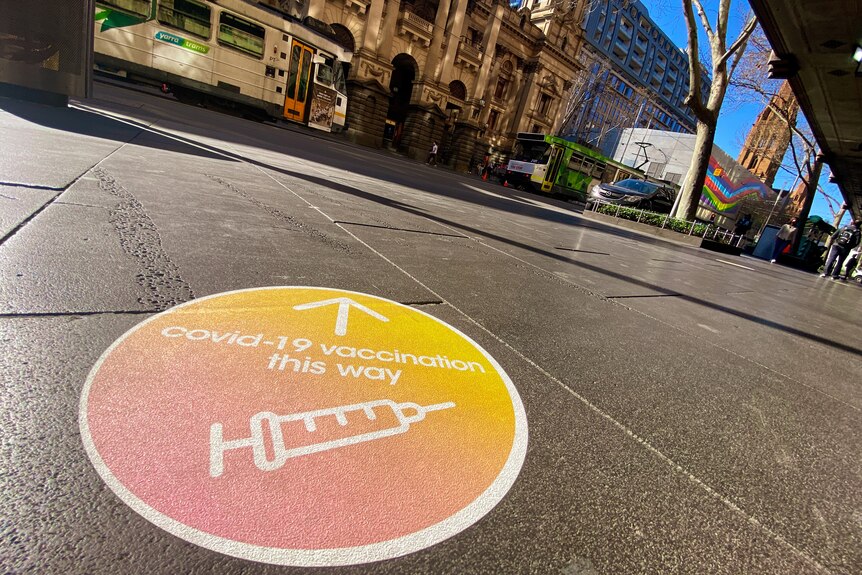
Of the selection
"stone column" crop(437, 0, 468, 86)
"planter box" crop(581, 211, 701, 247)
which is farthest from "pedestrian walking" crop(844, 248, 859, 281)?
"stone column" crop(437, 0, 468, 86)

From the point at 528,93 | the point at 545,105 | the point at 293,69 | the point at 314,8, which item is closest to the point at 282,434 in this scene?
the point at 293,69

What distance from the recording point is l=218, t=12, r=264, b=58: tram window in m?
14.2

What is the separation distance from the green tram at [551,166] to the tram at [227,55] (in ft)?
41.4

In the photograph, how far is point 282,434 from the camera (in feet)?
3.80

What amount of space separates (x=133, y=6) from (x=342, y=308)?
657 inches

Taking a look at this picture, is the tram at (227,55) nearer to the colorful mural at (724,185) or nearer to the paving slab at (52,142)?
the paving slab at (52,142)

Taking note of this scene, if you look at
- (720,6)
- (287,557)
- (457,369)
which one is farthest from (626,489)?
(720,6)

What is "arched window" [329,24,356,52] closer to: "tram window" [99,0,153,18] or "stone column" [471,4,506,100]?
"stone column" [471,4,506,100]

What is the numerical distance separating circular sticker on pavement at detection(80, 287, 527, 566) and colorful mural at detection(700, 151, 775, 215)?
118 feet

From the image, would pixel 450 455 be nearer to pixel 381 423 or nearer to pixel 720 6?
pixel 381 423

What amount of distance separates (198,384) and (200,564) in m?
0.63

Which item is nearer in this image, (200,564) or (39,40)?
(200,564)

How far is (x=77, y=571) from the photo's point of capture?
2.45 feet

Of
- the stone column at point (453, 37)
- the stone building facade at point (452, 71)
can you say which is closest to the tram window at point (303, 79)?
the stone building facade at point (452, 71)
